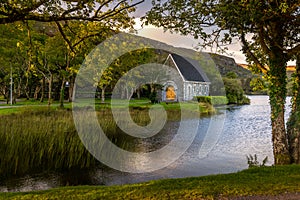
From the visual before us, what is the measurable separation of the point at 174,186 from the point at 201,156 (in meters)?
6.76

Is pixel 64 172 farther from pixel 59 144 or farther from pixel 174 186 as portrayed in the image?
pixel 174 186

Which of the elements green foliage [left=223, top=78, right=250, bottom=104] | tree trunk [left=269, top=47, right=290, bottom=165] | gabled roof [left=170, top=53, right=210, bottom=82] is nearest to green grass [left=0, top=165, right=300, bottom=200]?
tree trunk [left=269, top=47, right=290, bottom=165]

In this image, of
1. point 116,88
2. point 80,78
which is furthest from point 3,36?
point 116,88

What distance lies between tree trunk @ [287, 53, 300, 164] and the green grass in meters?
2.49

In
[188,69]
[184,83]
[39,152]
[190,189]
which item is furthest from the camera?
[188,69]

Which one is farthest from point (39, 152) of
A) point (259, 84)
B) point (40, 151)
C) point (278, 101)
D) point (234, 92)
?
point (234, 92)

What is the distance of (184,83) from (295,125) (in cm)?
3243

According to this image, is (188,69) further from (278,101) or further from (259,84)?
(278,101)

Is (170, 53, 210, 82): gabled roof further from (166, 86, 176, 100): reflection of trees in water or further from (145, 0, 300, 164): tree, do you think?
(145, 0, 300, 164): tree

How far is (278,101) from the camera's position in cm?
791

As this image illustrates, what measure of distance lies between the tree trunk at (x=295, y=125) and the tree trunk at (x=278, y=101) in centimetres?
18

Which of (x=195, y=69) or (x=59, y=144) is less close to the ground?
(x=195, y=69)

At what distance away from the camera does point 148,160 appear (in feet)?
36.1

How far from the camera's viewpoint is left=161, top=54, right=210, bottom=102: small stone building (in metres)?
39.8
